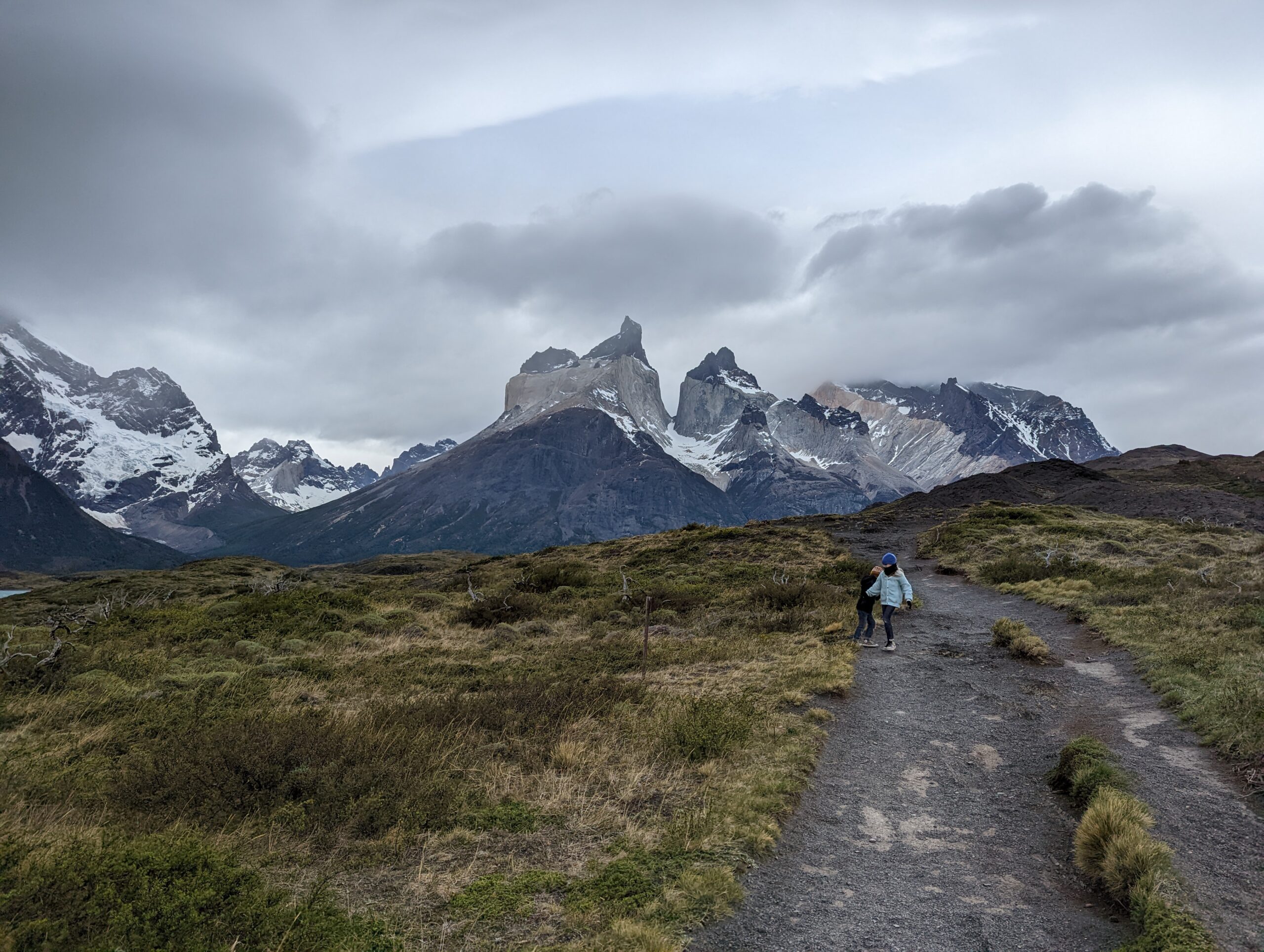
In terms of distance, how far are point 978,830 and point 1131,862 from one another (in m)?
2.07

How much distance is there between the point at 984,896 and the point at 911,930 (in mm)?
1166

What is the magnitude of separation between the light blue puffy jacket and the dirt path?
3.72 m

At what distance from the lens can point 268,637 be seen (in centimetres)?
2058

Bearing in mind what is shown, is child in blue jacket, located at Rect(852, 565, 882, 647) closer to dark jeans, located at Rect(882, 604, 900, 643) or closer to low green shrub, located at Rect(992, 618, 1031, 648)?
dark jeans, located at Rect(882, 604, 900, 643)

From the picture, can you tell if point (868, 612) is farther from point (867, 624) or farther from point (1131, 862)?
point (1131, 862)

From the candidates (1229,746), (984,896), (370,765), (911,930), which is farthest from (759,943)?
Answer: (1229,746)

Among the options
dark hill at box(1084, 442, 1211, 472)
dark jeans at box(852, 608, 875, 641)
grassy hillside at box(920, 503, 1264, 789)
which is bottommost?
dark jeans at box(852, 608, 875, 641)

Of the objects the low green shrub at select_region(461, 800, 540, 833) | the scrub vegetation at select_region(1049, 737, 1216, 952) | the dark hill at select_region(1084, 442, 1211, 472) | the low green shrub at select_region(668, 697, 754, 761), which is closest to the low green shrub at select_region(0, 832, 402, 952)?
the low green shrub at select_region(461, 800, 540, 833)

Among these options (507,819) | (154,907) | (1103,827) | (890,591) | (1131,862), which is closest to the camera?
(154,907)

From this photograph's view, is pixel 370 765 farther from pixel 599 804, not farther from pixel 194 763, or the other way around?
pixel 599 804

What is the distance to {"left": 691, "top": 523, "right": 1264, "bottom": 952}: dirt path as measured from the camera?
6.18 m

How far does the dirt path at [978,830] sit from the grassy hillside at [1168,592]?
700mm

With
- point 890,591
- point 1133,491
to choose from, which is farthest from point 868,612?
point 1133,491

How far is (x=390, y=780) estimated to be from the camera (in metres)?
8.79
